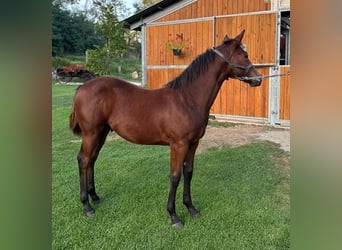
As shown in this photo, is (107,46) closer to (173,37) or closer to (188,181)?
(173,37)

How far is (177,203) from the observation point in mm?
3191

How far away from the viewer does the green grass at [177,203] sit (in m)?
2.41

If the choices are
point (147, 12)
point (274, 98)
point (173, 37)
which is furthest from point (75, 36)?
point (274, 98)

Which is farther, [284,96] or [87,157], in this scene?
[284,96]

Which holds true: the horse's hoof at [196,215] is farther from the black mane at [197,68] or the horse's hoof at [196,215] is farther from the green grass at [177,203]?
the black mane at [197,68]

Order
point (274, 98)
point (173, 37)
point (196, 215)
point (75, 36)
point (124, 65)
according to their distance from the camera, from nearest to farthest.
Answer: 1. point (196, 215)
2. point (274, 98)
3. point (173, 37)
4. point (75, 36)
5. point (124, 65)

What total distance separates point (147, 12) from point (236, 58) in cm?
617

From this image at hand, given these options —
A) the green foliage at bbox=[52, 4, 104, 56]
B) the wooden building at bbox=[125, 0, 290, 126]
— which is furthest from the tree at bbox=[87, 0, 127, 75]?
the green foliage at bbox=[52, 4, 104, 56]

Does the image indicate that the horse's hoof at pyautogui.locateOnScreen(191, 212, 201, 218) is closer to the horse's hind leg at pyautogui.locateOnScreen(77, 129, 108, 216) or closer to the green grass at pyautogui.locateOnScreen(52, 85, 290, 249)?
the green grass at pyautogui.locateOnScreen(52, 85, 290, 249)
